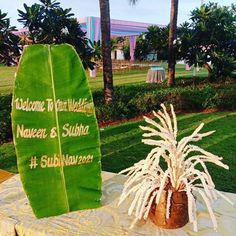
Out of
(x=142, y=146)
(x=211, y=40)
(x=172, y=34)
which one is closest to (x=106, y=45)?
(x=142, y=146)

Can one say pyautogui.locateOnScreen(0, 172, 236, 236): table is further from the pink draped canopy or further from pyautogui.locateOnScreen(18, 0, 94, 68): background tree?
the pink draped canopy

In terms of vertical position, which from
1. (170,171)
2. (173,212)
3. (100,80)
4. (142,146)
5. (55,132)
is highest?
(55,132)

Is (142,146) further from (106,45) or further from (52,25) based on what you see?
(52,25)

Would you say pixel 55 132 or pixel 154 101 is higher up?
pixel 55 132

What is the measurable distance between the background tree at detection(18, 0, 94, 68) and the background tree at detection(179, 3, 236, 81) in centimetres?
505

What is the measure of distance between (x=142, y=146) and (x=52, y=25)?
12.6 ft

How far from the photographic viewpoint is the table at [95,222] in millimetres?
1967

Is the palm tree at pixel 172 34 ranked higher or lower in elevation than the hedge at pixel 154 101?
higher

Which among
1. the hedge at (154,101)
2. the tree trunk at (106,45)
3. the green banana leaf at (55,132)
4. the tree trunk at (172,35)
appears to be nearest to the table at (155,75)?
the tree trunk at (172,35)

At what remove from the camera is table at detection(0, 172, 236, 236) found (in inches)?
77.4

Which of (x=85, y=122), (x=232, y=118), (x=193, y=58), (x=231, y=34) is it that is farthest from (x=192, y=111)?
(x=85, y=122)

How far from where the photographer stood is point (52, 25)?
8000 millimetres

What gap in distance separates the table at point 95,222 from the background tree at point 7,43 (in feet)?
19.3

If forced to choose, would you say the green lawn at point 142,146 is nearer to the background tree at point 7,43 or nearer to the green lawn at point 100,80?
the background tree at point 7,43
